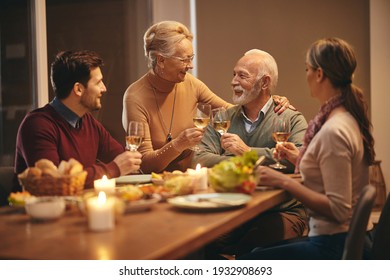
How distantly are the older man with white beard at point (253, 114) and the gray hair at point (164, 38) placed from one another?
1.35 feet

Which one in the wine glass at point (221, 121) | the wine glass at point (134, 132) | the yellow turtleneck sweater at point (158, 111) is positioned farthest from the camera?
the yellow turtleneck sweater at point (158, 111)

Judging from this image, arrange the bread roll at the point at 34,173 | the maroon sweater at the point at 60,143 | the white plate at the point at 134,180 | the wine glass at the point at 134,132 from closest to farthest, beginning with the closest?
the bread roll at the point at 34,173
the wine glass at the point at 134,132
the maroon sweater at the point at 60,143
the white plate at the point at 134,180

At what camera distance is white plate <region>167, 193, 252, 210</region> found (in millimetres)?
1577

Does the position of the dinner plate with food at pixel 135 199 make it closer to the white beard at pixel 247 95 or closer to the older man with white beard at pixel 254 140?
the older man with white beard at pixel 254 140

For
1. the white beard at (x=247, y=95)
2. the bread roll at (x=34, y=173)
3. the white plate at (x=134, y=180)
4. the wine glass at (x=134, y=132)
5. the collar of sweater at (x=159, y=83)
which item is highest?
the collar of sweater at (x=159, y=83)

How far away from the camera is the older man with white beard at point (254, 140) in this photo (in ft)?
8.46

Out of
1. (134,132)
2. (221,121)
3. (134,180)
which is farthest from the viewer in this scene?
(221,121)

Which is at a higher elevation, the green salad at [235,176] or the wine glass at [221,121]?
the wine glass at [221,121]

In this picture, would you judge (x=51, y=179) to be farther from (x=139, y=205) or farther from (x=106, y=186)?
(x=139, y=205)

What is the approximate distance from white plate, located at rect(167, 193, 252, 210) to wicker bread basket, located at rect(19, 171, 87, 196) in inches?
13.4

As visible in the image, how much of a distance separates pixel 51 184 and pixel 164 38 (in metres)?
1.51

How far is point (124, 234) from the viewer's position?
1.35 meters

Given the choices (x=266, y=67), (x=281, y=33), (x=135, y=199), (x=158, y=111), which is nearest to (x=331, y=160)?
(x=135, y=199)

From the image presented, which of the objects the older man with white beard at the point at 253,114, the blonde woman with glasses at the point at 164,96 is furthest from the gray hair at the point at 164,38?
the older man with white beard at the point at 253,114
